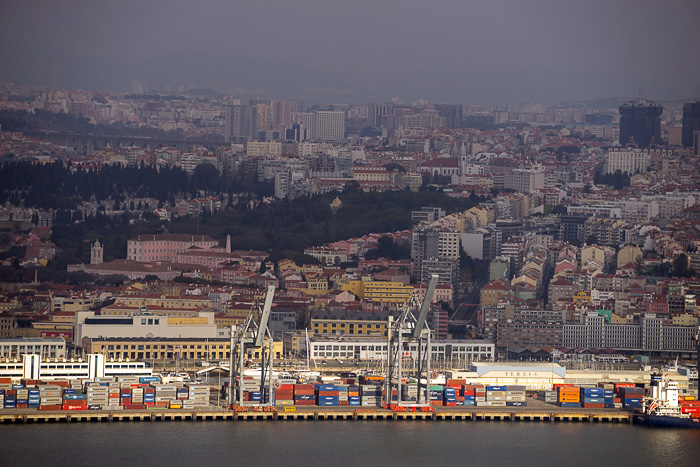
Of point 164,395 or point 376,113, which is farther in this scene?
point 376,113

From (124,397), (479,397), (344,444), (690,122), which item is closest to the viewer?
(344,444)

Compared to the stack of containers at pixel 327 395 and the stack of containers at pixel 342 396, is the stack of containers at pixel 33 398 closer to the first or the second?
the stack of containers at pixel 327 395

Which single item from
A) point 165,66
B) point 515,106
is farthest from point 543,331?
point 515,106

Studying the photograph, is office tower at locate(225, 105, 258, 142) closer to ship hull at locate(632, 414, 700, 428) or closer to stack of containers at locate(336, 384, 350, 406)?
stack of containers at locate(336, 384, 350, 406)

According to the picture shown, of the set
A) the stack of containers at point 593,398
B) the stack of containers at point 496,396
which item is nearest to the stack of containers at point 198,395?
the stack of containers at point 496,396

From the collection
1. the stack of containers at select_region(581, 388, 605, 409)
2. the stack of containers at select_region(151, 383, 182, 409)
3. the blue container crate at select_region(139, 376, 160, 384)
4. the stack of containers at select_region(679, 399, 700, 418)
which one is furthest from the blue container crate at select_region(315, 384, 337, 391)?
the stack of containers at select_region(679, 399, 700, 418)

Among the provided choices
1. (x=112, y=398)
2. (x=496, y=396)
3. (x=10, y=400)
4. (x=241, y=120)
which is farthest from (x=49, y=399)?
(x=241, y=120)

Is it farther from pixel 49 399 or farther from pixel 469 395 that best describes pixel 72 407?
pixel 469 395
